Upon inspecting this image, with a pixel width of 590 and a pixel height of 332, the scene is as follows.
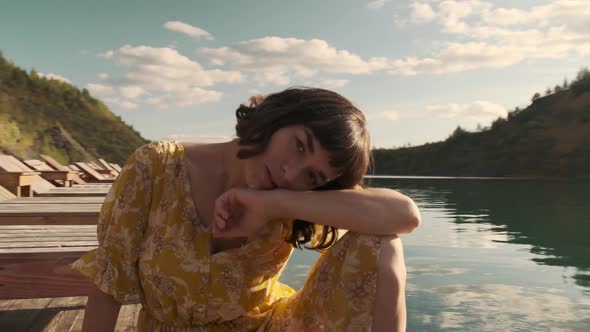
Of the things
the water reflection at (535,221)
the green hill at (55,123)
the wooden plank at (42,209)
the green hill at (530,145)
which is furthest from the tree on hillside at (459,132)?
the wooden plank at (42,209)

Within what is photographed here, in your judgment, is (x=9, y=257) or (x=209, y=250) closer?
(x=209, y=250)

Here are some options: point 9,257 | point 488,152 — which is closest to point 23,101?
point 9,257

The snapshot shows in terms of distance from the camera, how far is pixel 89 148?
70.8 feet

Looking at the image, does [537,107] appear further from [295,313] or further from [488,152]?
[295,313]

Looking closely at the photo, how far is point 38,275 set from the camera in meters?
1.86

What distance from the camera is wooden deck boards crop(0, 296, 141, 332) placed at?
2.36m

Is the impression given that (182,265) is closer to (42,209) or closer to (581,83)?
(42,209)

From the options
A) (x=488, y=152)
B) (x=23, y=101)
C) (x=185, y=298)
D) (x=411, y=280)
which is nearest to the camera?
(x=185, y=298)

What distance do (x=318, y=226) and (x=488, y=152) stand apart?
29295 mm

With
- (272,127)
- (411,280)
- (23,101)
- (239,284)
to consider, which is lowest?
(411,280)

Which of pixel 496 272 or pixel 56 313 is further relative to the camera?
pixel 496 272

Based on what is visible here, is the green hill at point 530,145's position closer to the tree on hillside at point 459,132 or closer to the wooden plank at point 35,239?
the tree on hillside at point 459,132

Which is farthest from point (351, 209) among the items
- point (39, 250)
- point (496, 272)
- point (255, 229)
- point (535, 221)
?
point (535, 221)

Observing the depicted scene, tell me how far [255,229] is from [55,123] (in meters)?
20.5
